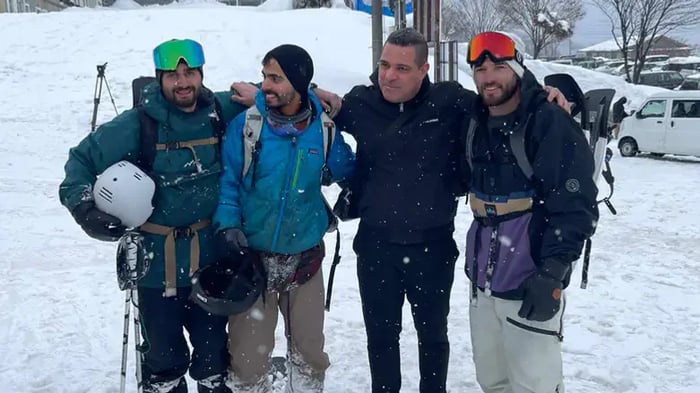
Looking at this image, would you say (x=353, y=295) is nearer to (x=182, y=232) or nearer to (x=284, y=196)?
(x=284, y=196)

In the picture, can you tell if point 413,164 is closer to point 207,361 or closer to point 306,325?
point 306,325

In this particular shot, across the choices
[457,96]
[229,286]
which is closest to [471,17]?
[457,96]

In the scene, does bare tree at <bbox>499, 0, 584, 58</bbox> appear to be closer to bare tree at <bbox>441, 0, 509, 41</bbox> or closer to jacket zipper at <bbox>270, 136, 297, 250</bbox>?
bare tree at <bbox>441, 0, 509, 41</bbox>

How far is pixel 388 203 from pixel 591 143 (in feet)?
3.69

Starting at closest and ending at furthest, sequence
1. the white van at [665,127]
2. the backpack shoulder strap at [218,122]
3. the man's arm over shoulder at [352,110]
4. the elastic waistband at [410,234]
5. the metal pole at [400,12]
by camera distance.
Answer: the backpack shoulder strap at [218,122]
the elastic waistband at [410,234]
the man's arm over shoulder at [352,110]
the metal pole at [400,12]
the white van at [665,127]

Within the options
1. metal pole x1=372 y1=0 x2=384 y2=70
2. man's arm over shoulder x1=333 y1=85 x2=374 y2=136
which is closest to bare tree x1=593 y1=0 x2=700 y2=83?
metal pole x1=372 y1=0 x2=384 y2=70

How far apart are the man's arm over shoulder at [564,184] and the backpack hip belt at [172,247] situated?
1.80 metres

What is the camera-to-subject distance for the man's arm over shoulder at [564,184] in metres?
2.73

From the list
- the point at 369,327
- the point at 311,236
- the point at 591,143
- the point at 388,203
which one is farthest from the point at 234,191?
the point at 591,143

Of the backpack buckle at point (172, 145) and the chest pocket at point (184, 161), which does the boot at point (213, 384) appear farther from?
the backpack buckle at point (172, 145)

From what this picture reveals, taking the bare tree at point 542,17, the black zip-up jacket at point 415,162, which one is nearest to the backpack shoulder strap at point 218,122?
the black zip-up jacket at point 415,162

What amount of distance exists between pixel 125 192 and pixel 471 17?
48.8 metres

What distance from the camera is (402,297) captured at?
3502 millimetres

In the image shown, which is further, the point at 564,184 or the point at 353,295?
the point at 353,295
